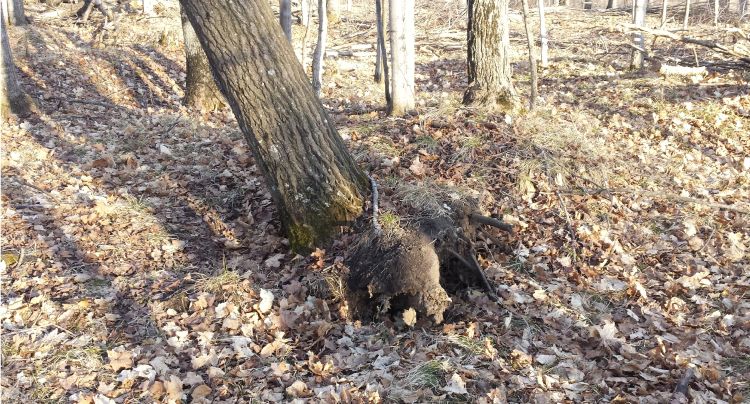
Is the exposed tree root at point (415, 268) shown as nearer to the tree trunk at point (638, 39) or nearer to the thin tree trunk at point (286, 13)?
the thin tree trunk at point (286, 13)

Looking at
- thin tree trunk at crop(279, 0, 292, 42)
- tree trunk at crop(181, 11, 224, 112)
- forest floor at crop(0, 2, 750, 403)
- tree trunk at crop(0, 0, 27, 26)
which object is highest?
tree trunk at crop(0, 0, 27, 26)

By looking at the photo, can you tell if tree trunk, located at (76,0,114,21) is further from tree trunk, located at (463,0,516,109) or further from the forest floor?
tree trunk, located at (463,0,516,109)

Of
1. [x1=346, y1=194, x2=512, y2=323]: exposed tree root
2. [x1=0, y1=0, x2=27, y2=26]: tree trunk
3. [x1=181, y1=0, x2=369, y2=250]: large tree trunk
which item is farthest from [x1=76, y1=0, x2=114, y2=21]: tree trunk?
[x1=346, y1=194, x2=512, y2=323]: exposed tree root

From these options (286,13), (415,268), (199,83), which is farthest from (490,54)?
(199,83)

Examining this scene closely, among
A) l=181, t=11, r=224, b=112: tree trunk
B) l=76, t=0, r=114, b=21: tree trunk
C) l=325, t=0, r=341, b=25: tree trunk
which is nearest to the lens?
l=181, t=11, r=224, b=112: tree trunk

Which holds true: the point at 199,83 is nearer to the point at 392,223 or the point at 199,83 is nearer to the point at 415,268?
the point at 392,223

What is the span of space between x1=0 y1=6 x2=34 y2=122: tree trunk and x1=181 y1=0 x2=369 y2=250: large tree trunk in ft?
17.9

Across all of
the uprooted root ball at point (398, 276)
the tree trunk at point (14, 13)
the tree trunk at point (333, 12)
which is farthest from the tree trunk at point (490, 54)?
the tree trunk at point (14, 13)

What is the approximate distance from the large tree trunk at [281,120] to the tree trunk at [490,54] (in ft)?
10.6

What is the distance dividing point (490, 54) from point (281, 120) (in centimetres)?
394

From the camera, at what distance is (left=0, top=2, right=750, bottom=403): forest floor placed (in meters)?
3.79

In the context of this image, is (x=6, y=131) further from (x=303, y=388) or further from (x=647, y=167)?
(x=647, y=167)

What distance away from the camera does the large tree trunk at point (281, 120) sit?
4.72 metres

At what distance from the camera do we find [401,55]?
7617 millimetres
